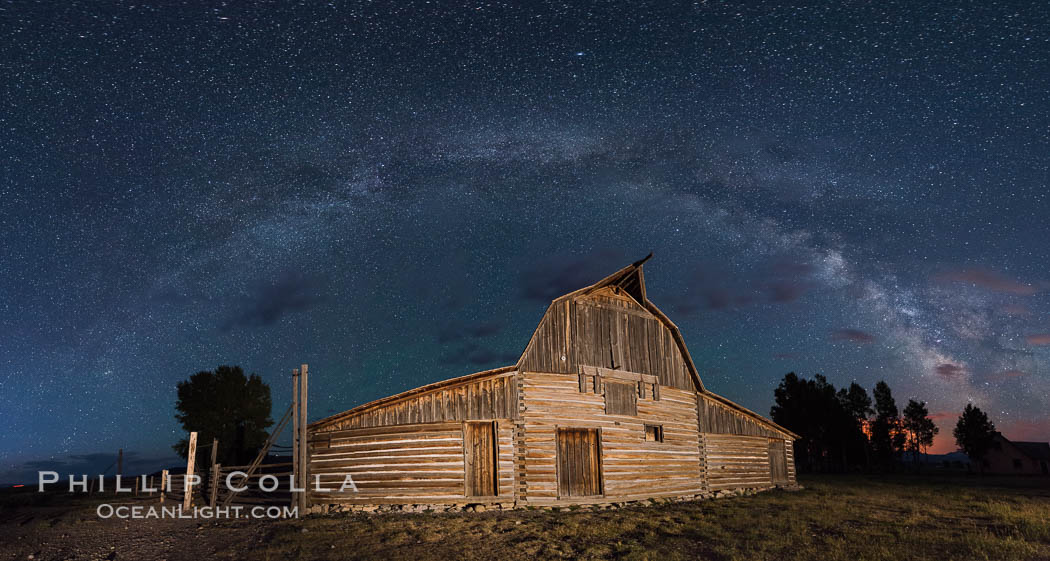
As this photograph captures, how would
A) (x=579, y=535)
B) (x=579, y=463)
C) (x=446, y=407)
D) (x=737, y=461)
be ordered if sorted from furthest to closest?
(x=737, y=461)
(x=579, y=463)
(x=446, y=407)
(x=579, y=535)

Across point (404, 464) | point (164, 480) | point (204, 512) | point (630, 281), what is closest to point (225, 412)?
point (164, 480)

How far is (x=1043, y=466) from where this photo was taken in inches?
2638

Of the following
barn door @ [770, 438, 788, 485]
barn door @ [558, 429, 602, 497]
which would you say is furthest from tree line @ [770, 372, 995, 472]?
barn door @ [558, 429, 602, 497]

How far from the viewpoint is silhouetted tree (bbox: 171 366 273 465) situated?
46.8 metres

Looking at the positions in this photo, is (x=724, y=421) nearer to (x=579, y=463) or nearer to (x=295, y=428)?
(x=579, y=463)

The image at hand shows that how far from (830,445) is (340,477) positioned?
68283mm

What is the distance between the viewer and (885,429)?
7200 cm

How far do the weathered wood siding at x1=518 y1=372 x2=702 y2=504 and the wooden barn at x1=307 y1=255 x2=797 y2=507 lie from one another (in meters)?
0.04

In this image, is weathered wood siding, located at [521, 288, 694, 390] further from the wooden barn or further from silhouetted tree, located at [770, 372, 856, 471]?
silhouetted tree, located at [770, 372, 856, 471]

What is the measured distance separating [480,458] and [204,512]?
371 inches

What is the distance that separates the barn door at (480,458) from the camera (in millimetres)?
18984

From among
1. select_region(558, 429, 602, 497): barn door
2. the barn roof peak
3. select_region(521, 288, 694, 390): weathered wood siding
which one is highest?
the barn roof peak

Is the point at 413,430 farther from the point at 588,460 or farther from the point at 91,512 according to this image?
the point at 91,512

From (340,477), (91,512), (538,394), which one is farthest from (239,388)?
(538,394)
